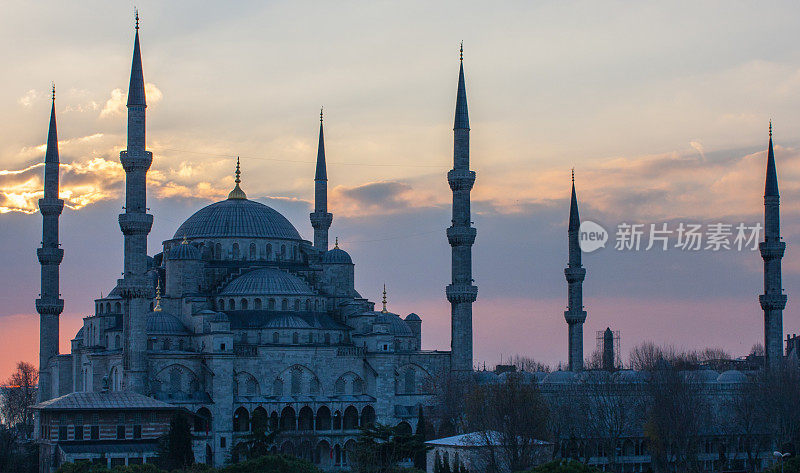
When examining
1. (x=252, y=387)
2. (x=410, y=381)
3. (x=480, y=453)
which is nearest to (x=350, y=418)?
(x=410, y=381)

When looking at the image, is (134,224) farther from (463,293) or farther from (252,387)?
(463,293)

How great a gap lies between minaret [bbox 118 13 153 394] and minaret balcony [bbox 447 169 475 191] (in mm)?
12996

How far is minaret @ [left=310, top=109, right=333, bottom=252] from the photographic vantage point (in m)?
63.0

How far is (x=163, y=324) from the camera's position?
172 feet

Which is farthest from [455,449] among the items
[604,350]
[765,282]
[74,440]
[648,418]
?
[604,350]

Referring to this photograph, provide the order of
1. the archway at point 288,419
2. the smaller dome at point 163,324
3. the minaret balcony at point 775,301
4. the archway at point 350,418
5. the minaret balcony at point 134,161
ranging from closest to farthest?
the minaret balcony at point 134,161, the archway at point 288,419, the smaller dome at point 163,324, the archway at point 350,418, the minaret balcony at point 775,301

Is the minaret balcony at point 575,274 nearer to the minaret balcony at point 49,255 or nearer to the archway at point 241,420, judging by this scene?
the archway at point 241,420

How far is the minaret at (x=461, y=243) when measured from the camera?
52.5m

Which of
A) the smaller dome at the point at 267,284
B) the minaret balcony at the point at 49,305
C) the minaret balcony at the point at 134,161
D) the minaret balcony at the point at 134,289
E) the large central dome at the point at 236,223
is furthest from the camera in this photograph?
the large central dome at the point at 236,223

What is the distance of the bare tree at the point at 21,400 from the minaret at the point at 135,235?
14.1m

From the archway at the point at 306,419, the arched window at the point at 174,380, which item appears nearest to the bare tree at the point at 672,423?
the archway at the point at 306,419

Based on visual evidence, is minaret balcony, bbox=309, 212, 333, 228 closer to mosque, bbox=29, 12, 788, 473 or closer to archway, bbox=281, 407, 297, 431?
mosque, bbox=29, 12, 788, 473

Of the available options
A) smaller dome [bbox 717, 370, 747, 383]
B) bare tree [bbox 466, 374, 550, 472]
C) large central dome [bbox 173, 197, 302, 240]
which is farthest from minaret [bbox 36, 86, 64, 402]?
smaller dome [bbox 717, 370, 747, 383]

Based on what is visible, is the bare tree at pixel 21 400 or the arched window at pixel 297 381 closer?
the arched window at pixel 297 381
